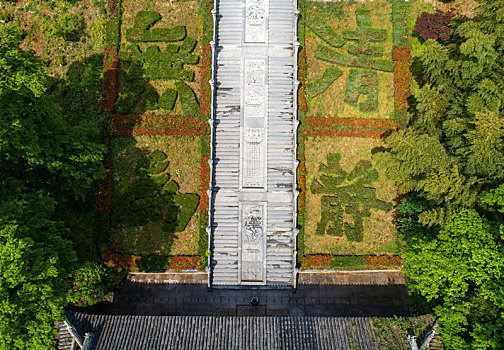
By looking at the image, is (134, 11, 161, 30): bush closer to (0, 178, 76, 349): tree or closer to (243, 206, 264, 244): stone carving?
(0, 178, 76, 349): tree

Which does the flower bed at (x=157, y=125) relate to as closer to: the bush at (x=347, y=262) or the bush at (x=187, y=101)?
the bush at (x=187, y=101)

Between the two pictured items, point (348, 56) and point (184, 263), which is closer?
point (184, 263)

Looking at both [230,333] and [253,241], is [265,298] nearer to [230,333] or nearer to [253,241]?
[253,241]

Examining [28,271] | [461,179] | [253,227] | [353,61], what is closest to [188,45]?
[353,61]

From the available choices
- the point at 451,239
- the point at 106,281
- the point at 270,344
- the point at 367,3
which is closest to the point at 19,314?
the point at 106,281

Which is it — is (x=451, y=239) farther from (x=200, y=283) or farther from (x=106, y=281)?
(x=106, y=281)

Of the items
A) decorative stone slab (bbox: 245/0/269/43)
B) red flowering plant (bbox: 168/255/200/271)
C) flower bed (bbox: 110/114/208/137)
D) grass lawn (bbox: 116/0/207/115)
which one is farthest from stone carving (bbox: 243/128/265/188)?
decorative stone slab (bbox: 245/0/269/43)
